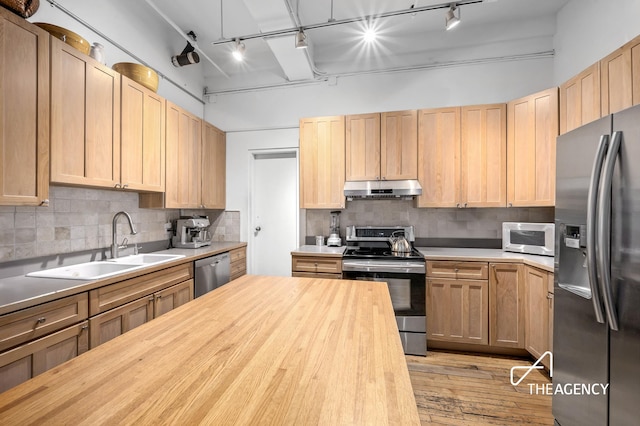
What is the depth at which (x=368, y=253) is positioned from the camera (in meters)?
2.95

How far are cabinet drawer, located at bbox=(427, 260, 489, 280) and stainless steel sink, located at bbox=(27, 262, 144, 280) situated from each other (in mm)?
2579

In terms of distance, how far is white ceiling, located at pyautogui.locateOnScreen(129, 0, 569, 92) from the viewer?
2770 millimetres

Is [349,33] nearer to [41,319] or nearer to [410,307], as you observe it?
[410,307]

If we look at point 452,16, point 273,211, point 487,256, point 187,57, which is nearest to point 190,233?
point 273,211

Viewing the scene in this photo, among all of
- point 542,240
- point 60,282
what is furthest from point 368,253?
point 60,282

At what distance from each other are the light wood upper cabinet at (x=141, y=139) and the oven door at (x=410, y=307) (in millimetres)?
2436

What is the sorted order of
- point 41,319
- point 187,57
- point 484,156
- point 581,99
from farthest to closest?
1. point 187,57
2. point 484,156
3. point 581,99
4. point 41,319

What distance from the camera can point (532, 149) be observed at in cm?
264

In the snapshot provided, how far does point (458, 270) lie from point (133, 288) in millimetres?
2778

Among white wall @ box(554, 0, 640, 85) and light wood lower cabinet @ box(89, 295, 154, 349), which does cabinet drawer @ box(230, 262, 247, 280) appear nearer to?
light wood lower cabinet @ box(89, 295, 154, 349)

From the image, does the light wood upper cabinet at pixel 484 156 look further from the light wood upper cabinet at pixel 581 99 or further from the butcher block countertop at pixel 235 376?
the butcher block countertop at pixel 235 376

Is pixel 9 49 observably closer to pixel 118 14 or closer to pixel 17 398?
pixel 118 14

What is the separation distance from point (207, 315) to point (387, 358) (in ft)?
2.51

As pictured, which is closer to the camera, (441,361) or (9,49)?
(9,49)
